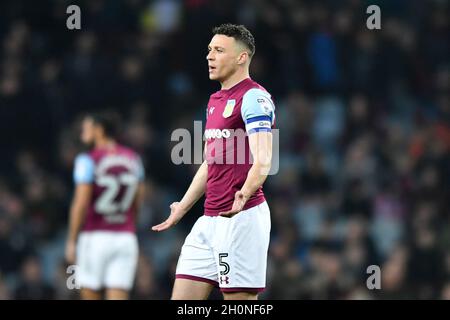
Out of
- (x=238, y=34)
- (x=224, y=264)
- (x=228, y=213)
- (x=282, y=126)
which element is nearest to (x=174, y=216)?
(x=224, y=264)

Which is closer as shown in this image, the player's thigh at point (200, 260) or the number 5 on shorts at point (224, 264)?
the number 5 on shorts at point (224, 264)

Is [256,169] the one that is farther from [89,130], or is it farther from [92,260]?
[92,260]

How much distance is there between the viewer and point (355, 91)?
1447 centimetres

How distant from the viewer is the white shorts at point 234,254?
649cm

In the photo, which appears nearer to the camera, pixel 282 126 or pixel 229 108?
pixel 229 108

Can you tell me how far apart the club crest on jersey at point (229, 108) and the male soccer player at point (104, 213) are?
11.9 feet

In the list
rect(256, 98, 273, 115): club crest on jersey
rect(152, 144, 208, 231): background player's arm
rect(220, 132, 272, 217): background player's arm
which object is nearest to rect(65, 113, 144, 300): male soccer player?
rect(152, 144, 208, 231): background player's arm

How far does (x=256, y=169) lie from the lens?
6254 mm

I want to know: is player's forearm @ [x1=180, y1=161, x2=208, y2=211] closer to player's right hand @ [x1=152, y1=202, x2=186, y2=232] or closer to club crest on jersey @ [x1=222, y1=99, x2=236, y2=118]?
player's right hand @ [x1=152, y1=202, x2=186, y2=232]

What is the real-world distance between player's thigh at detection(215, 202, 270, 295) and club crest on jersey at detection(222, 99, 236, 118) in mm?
600

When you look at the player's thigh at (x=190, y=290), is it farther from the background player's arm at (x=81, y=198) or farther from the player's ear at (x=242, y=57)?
the background player's arm at (x=81, y=198)

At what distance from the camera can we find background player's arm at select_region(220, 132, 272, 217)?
20.1ft

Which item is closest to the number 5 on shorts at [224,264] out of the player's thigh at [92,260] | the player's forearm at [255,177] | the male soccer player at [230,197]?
the male soccer player at [230,197]

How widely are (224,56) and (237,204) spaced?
103 centimetres
